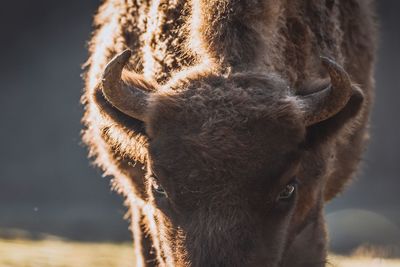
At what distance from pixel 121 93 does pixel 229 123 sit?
68cm

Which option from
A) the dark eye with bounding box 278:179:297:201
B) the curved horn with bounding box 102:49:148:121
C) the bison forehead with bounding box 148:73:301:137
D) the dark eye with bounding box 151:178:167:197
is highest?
the curved horn with bounding box 102:49:148:121

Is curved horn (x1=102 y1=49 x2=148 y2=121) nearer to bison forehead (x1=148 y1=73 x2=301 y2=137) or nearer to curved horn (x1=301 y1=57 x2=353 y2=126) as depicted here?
bison forehead (x1=148 y1=73 x2=301 y2=137)

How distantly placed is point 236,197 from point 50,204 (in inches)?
390

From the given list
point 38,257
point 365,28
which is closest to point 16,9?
point 38,257

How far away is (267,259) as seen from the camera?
471 centimetres

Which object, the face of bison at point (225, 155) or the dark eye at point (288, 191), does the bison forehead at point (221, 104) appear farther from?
the dark eye at point (288, 191)

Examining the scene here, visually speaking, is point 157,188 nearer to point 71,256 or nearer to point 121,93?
point 121,93

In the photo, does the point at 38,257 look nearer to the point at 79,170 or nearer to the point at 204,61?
the point at 204,61

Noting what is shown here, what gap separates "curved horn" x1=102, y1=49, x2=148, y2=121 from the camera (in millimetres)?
4770

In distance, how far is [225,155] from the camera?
4.48 meters

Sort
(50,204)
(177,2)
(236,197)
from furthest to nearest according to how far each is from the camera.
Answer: (50,204)
(177,2)
(236,197)

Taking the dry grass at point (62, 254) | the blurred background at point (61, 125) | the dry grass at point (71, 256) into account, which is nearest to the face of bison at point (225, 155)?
the dry grass at point (71, 256)

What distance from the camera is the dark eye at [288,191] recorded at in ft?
15.7

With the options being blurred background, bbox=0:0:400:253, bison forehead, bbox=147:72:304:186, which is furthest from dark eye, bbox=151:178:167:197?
blurred background, bbox=0:0:400:253
